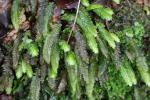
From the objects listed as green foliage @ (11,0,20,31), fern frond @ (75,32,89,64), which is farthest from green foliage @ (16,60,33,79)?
fern frond @ (75,32,89,64)

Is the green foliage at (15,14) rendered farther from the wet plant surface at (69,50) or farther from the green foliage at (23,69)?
the green foliage at (23,69)

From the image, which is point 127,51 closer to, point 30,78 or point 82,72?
point 82,72


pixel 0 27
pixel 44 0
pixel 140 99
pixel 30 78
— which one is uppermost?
pixel 44 0

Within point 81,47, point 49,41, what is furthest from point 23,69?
point 81,47

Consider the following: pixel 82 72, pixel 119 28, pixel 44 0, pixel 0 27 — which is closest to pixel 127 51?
pixel 119 28

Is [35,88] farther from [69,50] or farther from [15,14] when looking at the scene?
[15,14]

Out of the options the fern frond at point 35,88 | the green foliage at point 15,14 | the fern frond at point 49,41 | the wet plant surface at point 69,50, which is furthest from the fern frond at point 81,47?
the green foliage at point 15,14

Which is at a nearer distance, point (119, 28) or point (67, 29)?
point (67, 29)

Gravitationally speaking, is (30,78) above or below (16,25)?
below
